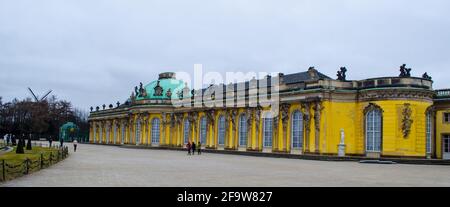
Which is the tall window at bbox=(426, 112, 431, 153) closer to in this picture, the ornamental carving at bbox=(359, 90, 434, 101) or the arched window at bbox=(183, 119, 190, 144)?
the ornamental carving at bbox=(359, 90, 434, 101)

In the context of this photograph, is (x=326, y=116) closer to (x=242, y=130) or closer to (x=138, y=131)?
(x=242, y=130)

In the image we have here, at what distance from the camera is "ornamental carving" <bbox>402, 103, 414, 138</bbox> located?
39594 millimetres

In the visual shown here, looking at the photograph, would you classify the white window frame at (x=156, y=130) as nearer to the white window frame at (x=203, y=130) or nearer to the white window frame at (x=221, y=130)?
the white window frame at (x=203, y=130)

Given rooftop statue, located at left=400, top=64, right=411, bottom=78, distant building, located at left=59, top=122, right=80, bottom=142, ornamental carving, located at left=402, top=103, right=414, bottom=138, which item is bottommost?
distant building, located at left=59, top=122, right=80, bottom=142

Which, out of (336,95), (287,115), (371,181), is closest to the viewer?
(371,181)

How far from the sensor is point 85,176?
67.1 feet

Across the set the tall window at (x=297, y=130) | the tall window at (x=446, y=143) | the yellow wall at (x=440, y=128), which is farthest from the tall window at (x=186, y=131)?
the tall window at (x=446, y=143)

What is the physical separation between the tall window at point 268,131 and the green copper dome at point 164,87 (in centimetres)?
2138

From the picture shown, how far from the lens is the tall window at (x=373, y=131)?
41.4 m

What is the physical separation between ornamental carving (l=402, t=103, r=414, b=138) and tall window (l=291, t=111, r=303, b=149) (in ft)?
29.7

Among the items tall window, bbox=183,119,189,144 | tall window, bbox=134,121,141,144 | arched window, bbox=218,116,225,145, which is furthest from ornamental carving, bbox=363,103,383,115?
tall window, bbox=134,121,141,144
